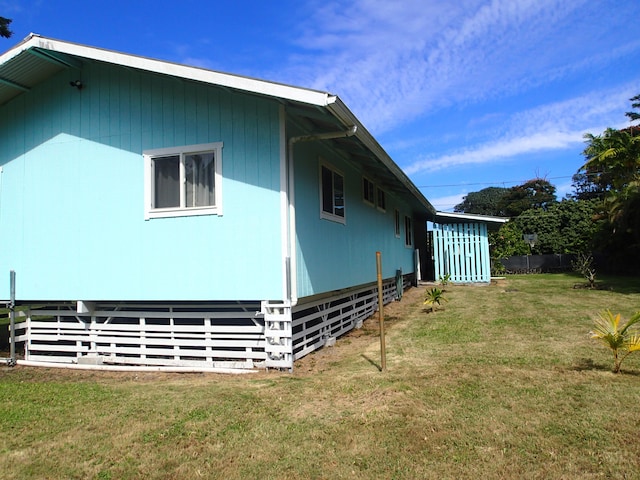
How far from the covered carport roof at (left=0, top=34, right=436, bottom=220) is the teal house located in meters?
0.02

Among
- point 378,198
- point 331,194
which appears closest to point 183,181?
point 331,194

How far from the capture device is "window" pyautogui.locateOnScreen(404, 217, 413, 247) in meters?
17.0

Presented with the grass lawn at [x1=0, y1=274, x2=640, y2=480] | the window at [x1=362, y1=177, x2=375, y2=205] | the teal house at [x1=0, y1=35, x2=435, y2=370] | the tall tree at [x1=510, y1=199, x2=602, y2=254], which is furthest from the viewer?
the tall tree at [x1=510, y1=199, x2=602, y2=254]

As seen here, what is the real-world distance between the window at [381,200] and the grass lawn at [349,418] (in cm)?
Result: 552

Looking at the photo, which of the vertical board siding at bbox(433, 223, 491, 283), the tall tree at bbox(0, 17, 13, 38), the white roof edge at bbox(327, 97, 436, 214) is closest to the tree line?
the vertical board siding at bbox(433, 223, 491, 283)

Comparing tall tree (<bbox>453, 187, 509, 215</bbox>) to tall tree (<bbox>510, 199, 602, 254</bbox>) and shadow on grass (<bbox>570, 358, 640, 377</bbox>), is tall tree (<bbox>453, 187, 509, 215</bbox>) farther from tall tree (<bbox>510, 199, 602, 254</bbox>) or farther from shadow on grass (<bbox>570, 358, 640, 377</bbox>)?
shadow on grass (<bbox>570, 358, 640, 377</bbox>)

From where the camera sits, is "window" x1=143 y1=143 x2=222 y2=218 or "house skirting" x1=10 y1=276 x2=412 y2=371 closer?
"house skirting" x1=10 y1=276 x2=412 y2=371

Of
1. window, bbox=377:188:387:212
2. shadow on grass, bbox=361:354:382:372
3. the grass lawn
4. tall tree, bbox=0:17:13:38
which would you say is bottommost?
the grass lawn

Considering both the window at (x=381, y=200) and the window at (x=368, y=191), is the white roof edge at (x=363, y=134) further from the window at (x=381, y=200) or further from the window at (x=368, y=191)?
the window at (x=381, y=200)

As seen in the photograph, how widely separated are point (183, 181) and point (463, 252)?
49.9 ft

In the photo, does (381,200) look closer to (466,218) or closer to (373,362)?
(373,362)

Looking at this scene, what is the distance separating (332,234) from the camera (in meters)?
8.03

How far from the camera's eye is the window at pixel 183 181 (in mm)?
6543

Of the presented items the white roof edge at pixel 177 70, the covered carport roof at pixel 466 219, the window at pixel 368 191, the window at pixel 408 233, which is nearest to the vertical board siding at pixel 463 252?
the covered carport roof at pixel 466 219
